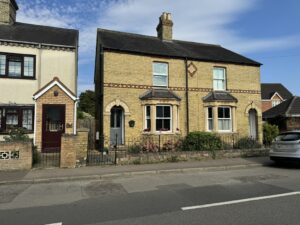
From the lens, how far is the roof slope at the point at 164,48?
19.2 metres

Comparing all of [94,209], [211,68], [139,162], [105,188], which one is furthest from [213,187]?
[211,68]

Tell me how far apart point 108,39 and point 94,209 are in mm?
15072

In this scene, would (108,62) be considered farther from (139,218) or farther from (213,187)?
(139,218)

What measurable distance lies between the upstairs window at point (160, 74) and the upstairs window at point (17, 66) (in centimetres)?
771

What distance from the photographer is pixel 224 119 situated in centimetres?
2084

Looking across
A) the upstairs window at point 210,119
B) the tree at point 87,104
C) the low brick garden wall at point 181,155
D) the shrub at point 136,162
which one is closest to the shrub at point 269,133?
the upstairs window at point 210,119

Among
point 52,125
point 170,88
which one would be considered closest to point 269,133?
point 170,88

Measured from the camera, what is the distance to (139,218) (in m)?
5.77

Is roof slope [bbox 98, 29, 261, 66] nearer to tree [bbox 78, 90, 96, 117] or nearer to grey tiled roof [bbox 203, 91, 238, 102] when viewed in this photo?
grey tiled roof [bbox 203, 91, 238, 102]

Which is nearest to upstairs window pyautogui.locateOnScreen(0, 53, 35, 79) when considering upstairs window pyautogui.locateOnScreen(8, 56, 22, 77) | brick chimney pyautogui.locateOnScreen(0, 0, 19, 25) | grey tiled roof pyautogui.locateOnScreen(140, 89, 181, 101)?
upstairs window pyautogui.locateOnScreen(8, 56, 22, 77)

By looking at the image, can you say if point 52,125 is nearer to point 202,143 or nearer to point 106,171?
point 106,171

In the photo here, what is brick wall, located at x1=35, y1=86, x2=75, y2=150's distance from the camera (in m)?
16.4

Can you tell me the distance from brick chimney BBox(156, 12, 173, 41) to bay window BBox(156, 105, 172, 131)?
6.64 metres

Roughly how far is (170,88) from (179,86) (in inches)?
27.9
